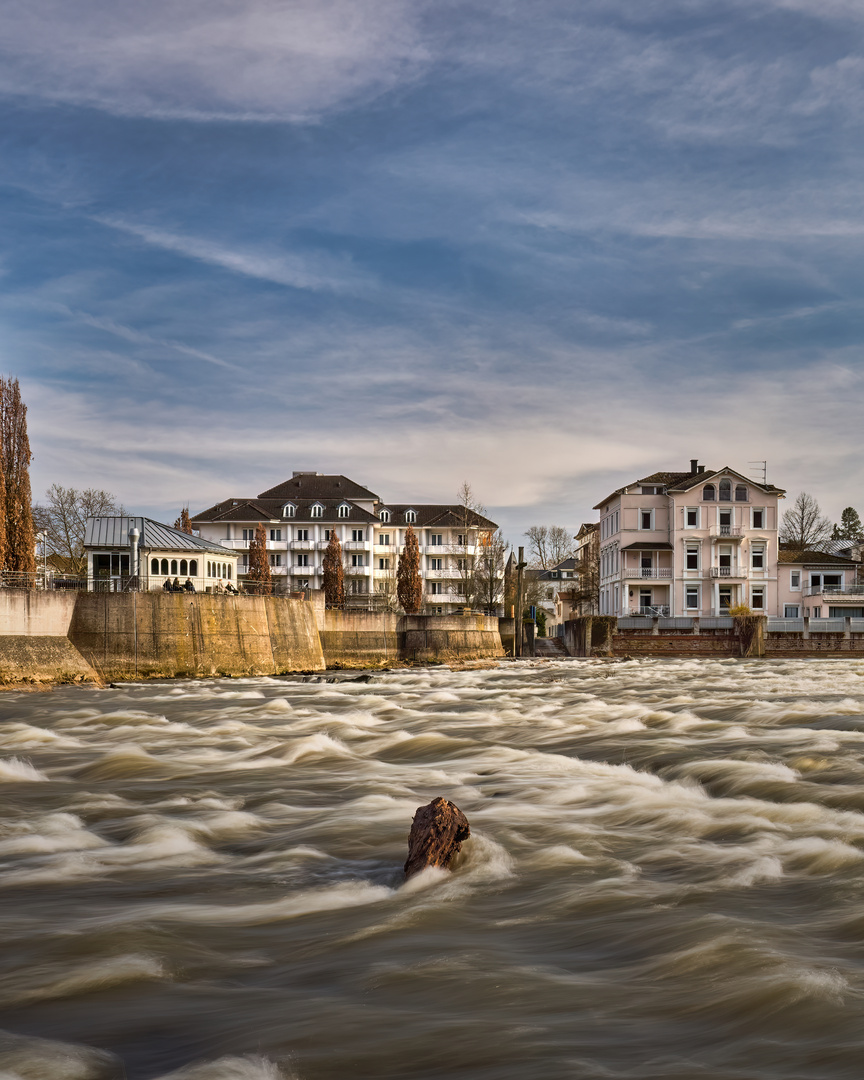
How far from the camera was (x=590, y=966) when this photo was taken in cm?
469

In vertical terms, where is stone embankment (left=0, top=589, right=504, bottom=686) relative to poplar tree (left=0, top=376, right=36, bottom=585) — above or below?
below

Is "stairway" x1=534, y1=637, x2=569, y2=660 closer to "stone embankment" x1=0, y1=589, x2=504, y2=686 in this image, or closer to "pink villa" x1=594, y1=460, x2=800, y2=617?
"pink villa" x1=594, y1=460, x2=800, y2=617

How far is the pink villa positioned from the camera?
67.7m

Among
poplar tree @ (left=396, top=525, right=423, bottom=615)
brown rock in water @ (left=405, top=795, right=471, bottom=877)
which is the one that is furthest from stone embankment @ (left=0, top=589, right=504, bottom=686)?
poplar tree @ (left=396, top=525, right=423, bottom=615)

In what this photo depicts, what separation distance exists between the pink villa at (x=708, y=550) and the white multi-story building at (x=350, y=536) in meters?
20.8

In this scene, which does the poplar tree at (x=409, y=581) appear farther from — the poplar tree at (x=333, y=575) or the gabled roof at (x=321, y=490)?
the gabled roof at (x=321, y=490)

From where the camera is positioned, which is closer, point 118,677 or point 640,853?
point 640,853

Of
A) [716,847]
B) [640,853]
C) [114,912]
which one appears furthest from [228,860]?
[716,847]

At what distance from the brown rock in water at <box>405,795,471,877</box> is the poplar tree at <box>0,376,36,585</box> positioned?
31.1m

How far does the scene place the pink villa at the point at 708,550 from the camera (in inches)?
2665

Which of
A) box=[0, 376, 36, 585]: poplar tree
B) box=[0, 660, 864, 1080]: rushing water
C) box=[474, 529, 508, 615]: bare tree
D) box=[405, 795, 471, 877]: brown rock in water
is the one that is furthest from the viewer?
box=[474, 529, 508, 615]: bare tree

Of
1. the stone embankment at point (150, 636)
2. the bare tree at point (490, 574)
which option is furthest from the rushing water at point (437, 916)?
the bare tree at point (490, 574)

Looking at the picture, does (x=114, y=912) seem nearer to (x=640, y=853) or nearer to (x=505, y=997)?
(x=505, y=997)

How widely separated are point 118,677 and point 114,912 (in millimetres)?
23449
